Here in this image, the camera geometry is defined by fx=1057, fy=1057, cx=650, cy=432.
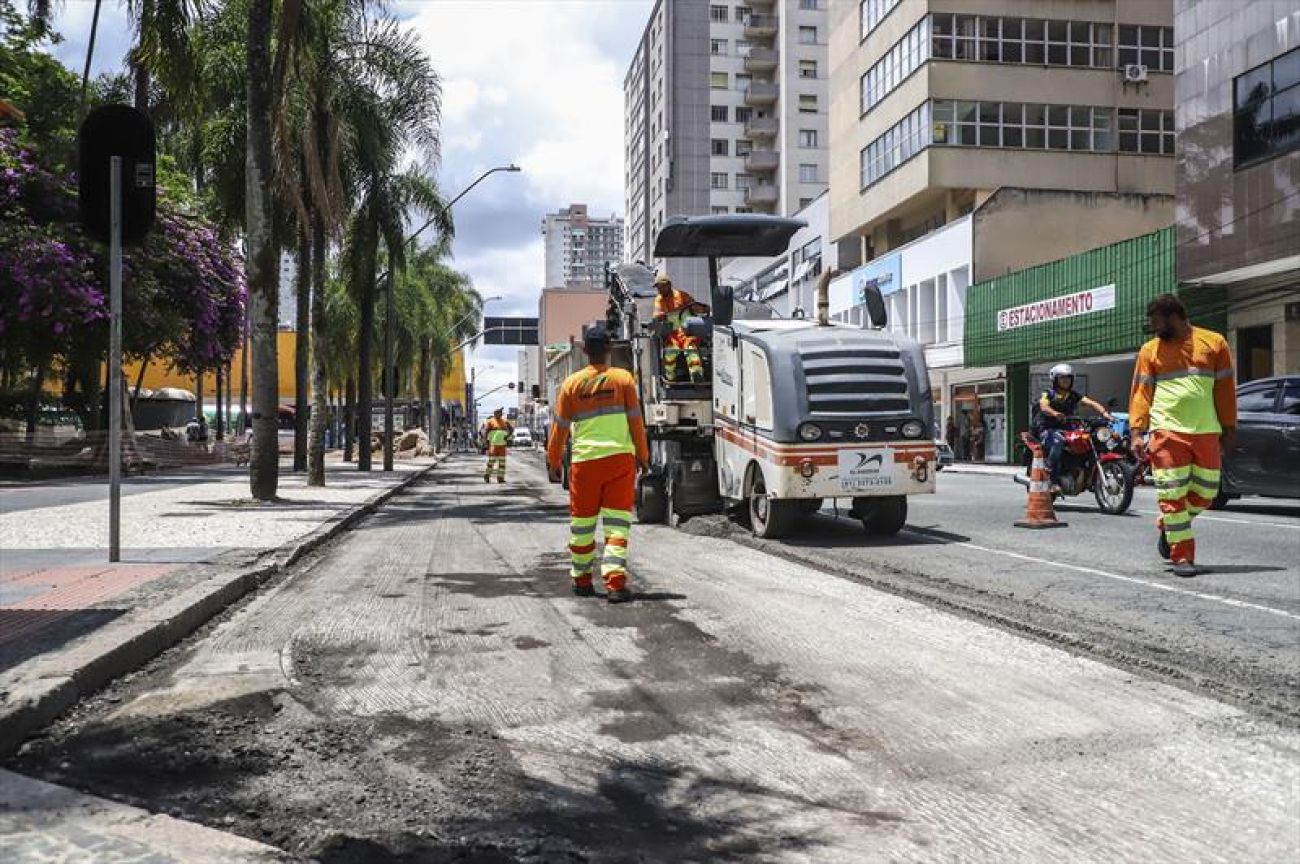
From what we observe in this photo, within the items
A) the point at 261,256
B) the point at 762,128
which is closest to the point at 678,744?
the point at 261,256

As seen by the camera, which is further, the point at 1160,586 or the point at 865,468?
the point at 865,468

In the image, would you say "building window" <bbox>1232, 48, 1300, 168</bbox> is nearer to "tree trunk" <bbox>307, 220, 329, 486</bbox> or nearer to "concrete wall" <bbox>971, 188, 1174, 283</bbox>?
"concrete wall" <bbox>971, 188, 1174, 283</bbox>

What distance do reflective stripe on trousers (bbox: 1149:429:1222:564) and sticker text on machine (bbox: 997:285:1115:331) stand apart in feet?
83.5

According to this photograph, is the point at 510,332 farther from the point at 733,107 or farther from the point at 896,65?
the point at 896,65

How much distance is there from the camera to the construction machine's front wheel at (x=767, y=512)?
10.3 meters

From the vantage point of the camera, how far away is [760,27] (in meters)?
81.6

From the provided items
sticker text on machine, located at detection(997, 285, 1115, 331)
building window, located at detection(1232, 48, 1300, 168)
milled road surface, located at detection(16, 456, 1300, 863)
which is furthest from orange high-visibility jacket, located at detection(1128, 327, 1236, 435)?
sticker text on machine, located at detection(997, 285, 1115, 331)

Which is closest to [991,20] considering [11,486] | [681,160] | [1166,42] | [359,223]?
[1166,42]

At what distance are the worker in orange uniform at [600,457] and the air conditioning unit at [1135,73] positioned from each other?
39863 millimetres

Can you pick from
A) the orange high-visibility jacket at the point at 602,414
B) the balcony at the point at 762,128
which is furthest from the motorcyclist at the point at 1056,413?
the balcony at the point at 762,128

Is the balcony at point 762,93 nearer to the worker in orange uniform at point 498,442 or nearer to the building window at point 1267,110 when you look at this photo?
the building window at point 1267,110

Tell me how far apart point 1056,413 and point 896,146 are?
32.0 m

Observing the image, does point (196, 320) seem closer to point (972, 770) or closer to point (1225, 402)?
point (1225, 402)

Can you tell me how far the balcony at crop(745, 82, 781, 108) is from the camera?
3241 inches
